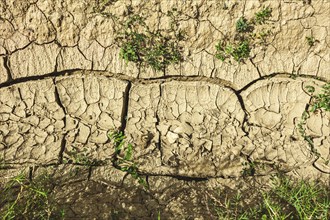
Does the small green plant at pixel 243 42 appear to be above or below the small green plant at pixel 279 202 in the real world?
above

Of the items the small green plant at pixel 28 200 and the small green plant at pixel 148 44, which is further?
the small green plant at pixel 148 44

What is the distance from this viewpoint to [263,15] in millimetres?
2951

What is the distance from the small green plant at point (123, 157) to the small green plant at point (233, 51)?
0.96 metres

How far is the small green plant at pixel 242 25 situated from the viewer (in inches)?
116

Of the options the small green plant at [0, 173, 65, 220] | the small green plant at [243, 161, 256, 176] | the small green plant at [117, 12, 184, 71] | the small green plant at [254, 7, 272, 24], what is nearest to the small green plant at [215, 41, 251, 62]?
the small green plant at [254, 7, 272, 24]

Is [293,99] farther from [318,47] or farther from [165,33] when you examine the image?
[165,33]

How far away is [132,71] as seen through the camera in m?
2.98

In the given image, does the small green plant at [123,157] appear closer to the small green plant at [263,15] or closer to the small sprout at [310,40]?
the small green plant at [263,15]

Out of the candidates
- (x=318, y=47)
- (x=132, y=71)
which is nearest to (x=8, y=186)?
(x=132, y=71)

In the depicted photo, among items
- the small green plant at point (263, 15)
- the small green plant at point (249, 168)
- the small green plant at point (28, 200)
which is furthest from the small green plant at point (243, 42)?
the small green plant at point (28, 200)

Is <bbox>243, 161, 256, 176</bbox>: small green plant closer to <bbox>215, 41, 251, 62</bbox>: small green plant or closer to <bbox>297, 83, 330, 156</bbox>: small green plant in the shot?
<bbox>297, 83, 330, 156</bbox>: small green plant

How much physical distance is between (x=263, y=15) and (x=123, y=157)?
1.47 meters

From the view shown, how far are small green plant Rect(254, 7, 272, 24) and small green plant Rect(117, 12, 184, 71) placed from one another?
57 cm

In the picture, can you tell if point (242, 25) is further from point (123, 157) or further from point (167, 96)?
point (123, 157)
